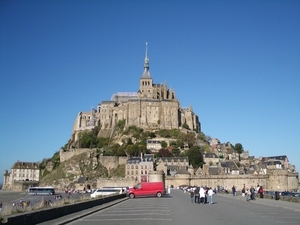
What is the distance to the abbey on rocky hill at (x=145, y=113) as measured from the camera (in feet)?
383

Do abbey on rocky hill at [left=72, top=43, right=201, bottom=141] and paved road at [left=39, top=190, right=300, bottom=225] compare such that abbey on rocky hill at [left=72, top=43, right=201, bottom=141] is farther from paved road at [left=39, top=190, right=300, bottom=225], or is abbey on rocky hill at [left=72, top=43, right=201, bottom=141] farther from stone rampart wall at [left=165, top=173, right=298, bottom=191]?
paved road at [left=39, top=190, right=300, bottom=225]

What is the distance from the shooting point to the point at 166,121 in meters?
116

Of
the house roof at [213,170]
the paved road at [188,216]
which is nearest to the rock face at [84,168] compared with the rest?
the house roof at [213,170]

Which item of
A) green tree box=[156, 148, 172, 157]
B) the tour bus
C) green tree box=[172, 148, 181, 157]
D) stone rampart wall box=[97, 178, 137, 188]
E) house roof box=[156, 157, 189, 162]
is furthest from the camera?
green tree box=[172, 148, 181, 157]

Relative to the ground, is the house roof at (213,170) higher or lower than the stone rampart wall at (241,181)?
higher

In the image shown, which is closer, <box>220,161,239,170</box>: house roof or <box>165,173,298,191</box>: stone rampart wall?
<box>165,173,298,191</box>: stone rampart wall

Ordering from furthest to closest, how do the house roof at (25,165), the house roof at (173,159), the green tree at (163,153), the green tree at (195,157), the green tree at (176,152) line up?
the house roof at (25,165)
the green tree at (176,152)
the green tree at (163,153)
the green tree at (195,157)
the house roof at (173,159)

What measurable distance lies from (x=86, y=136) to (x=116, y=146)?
54.0 feet

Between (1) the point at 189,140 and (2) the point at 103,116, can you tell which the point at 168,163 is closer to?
(1) the point at 189,140

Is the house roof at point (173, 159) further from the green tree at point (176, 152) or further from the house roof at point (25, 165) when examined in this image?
the house roof at point (25, 165)

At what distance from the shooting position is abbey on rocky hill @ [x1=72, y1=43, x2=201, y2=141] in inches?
4601

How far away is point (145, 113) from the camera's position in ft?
385

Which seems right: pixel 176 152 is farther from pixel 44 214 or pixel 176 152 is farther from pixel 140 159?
pixel 44 214

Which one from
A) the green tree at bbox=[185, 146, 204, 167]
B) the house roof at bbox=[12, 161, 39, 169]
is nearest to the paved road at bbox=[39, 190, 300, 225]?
the green tree at bbox=[185, 146, 204, 167]
